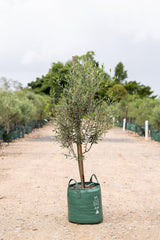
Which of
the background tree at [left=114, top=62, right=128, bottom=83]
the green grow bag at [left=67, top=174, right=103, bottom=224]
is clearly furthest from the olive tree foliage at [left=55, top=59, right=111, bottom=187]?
the background tree at [left=114, top=62, right=128, bottom=83]

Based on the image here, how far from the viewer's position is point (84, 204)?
22.1 feet

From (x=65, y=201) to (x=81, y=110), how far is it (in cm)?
297

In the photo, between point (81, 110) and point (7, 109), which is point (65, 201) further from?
point (7, 109)

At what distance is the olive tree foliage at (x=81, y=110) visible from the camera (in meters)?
7.14

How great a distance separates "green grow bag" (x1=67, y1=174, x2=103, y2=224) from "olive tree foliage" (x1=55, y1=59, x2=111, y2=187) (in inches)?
18.0

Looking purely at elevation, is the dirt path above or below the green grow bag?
below

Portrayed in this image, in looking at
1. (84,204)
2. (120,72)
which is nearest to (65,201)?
(84,204)

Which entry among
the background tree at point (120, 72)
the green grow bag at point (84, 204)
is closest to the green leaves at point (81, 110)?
the green grow bag at point (84, 204)

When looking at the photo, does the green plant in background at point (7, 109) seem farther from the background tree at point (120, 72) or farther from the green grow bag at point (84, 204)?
the background tree at point (120, 72)

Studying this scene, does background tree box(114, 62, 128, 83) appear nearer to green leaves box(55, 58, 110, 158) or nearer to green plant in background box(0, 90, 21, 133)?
green plant in background box(0, 90, 21, 133)

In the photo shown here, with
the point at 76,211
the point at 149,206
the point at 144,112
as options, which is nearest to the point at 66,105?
the point at 76,211

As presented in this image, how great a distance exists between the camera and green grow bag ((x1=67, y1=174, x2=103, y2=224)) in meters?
6.73

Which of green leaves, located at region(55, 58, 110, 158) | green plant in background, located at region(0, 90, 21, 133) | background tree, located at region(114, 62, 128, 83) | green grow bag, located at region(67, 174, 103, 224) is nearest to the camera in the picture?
green grow bag, located at region(67, 174, 103, 224)

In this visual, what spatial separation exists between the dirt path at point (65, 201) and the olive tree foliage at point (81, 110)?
3.85ft
